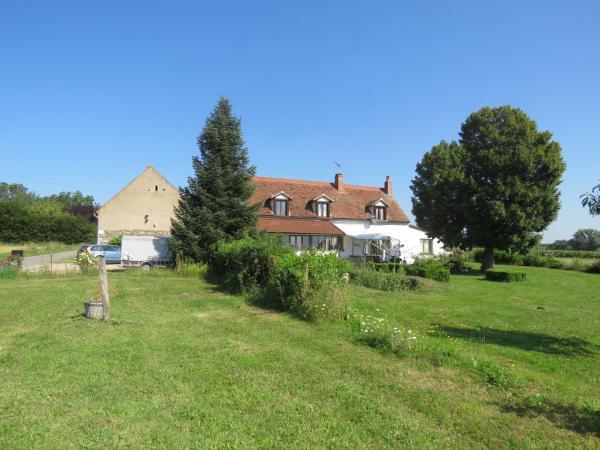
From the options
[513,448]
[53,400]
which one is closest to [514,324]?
[513,448]

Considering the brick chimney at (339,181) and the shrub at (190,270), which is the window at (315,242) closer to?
the brick chimney at (339,181)

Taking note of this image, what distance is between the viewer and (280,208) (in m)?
33.5

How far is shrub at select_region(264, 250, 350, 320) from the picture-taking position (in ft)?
32.0

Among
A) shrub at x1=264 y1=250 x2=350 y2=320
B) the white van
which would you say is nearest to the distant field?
the white van

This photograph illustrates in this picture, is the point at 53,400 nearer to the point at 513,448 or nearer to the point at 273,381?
the point at 273,381

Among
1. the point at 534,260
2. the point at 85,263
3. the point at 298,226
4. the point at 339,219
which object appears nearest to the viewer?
the point at 85,263

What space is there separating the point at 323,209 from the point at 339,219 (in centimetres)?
162

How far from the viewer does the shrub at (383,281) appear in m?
17.0

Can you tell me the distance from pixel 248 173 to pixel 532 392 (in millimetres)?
20687

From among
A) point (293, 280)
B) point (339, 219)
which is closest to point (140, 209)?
point (339, 219)

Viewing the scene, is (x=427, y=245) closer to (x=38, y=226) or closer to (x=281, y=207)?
(x=281, y=207)

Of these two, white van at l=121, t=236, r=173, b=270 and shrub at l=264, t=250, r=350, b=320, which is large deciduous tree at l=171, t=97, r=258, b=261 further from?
shrub at l=264, t=250, r=350, b=320

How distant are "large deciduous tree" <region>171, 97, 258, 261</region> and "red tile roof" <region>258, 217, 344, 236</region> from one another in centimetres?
655

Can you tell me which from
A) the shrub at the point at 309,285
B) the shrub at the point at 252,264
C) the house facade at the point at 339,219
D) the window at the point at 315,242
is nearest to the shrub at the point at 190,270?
the shrub at the point at 252,264
